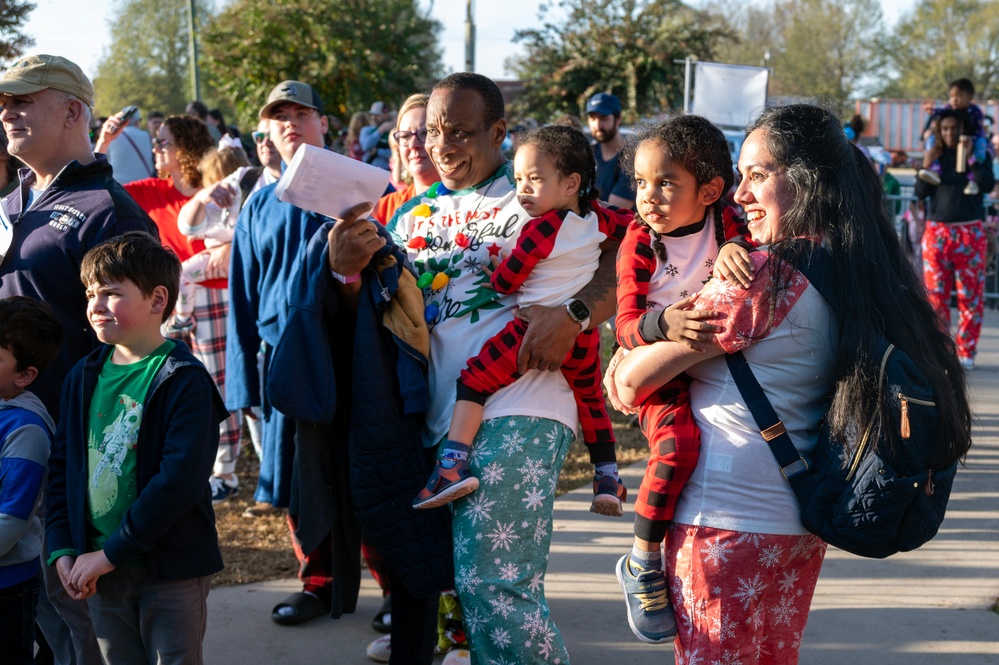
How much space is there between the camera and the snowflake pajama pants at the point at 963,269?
862 centimetres

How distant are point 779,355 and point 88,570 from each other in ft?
6.35

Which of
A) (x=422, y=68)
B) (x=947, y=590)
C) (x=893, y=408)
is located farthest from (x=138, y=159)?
(x=422, y=68)

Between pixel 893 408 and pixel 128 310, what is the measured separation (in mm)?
2082

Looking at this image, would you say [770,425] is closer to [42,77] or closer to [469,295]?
[469,295]

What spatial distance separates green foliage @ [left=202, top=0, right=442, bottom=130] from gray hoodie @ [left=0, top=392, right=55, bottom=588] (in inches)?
771

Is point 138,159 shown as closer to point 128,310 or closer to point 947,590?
point 128,310

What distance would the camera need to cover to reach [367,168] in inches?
114

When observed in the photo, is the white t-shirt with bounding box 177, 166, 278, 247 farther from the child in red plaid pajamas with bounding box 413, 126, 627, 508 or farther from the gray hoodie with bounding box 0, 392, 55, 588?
the child in red plaid pajamas with bounding box 413, 126, 627, 508

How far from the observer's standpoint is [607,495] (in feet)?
10.8

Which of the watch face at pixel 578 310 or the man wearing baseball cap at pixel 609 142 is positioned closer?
the watch face at pixel 578 310

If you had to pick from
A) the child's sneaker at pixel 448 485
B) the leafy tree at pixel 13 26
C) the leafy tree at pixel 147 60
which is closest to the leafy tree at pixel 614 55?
the leafy tree at pixel 13 26

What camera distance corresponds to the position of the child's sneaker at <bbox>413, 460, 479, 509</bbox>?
2.87m

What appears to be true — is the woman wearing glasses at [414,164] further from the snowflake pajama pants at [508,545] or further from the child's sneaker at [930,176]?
the child's sneaker at [930,176]

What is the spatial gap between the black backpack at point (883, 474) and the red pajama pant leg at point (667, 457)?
25 centimetres
